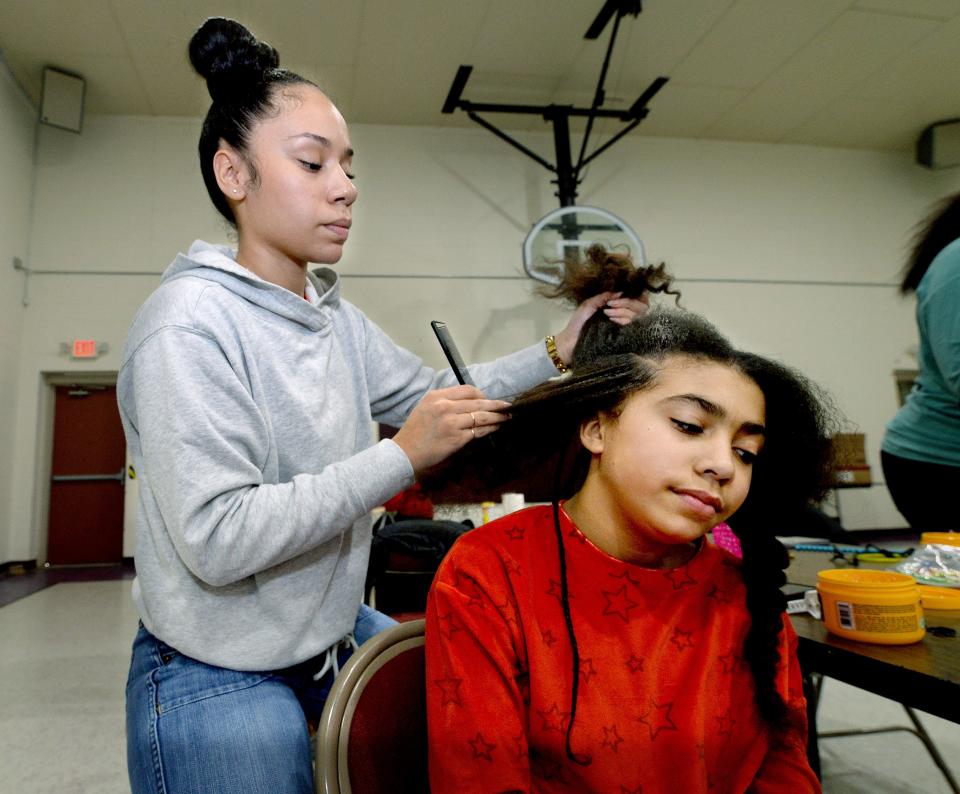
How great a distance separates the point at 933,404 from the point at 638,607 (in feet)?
3.89

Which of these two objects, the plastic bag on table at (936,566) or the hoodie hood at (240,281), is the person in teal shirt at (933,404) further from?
the hoodie hood at (240,281)

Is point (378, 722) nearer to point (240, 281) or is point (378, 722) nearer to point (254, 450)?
point (254, 450)

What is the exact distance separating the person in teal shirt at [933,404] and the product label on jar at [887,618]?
870 millimetres

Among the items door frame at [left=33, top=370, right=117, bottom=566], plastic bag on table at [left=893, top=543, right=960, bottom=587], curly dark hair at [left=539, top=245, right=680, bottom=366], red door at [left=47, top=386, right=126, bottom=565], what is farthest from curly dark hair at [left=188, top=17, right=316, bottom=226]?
red door at [left=47, top=386, right=126, bottom=565]

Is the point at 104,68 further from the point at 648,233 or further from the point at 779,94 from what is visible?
the point at 779,94

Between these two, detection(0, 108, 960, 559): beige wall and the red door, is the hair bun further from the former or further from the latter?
the red door

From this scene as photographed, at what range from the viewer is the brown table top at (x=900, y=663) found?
691mm

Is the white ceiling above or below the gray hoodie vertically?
above

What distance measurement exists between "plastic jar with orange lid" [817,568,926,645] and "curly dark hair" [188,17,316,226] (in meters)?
1.05

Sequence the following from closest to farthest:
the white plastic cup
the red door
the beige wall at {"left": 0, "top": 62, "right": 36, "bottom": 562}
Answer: the white plastic cup
the beige wall at {"left": 0, "top": 62, "right": 36, "bottom": 562}
the red door

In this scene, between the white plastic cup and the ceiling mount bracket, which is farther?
the ceiling mount bracket

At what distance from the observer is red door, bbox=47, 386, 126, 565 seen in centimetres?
545

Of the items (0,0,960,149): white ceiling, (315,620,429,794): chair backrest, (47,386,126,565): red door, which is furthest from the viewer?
(47,386,126,565): red door

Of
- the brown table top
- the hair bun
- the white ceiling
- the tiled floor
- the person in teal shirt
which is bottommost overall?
the tiled floor
